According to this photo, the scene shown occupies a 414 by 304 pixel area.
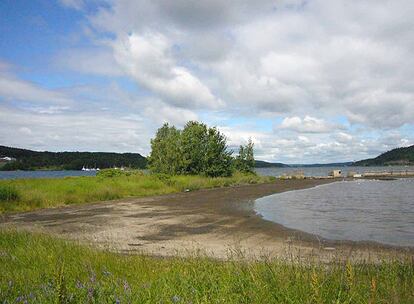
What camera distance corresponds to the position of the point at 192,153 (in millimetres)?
61594

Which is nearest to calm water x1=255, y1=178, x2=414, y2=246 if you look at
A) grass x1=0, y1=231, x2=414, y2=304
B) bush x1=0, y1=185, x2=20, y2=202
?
grass x1=0, y1=231, x2=414, y2=304

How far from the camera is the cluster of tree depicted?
6112 centimetres

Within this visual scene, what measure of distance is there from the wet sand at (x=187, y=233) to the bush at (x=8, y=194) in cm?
264

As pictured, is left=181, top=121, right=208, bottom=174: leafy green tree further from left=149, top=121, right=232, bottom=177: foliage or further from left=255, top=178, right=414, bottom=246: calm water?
left=255, top=178, right=414, bottom=246: calm water

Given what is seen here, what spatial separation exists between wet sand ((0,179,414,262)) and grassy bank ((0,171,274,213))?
2.18m

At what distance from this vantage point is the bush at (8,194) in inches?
1118

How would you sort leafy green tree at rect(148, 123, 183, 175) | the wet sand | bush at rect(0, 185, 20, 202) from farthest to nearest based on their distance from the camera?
leafy green tree at rect(148, 123, 183, 175) → bush at rect(0, 185, 20, 202) → the wet sand

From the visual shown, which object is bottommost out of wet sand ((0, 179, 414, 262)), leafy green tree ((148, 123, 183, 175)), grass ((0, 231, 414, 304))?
wet sand ((0, 179, 414, 262))

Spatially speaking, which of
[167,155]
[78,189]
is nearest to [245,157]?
[167,155]

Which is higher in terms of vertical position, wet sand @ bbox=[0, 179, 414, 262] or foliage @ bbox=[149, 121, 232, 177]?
foliage @ bbox=[149, 121, 232, 177]

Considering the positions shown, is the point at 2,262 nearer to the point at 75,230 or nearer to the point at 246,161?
the point at 75,230

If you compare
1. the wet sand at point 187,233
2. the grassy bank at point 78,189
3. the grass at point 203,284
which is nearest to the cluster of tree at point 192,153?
the grassy bank at point 78,189

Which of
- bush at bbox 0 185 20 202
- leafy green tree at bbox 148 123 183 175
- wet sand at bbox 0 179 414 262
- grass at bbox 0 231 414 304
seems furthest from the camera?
leafy green tree at bbox 148 123 183 175

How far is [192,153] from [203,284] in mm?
55564
